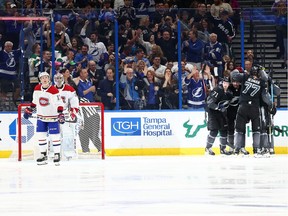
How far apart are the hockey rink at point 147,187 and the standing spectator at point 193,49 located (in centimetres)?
248

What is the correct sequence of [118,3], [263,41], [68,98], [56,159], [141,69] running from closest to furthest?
[56,159] < [68,98] < [141,69] < [263,41] < [118,3]

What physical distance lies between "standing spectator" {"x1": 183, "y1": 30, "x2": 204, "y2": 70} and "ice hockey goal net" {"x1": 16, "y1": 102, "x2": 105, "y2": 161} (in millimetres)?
2181

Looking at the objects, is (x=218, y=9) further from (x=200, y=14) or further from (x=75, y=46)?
(x=75, y=46)

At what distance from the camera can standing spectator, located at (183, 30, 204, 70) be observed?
62.5 feet

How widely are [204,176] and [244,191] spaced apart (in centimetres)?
218

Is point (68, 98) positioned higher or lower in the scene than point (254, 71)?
lower

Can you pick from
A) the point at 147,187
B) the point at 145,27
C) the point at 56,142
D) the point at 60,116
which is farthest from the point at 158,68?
the point at 147,187

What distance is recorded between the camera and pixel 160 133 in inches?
744

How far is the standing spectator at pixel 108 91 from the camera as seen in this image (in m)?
18.7

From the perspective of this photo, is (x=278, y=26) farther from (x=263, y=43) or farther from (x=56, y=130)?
(x=56, y=130)

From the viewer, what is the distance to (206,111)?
18.5 m

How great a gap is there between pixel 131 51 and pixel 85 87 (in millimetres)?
1148

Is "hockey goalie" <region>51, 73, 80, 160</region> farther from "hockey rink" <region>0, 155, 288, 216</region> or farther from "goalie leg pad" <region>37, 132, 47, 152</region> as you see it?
"goalie leg pad" <region>37, 132, 47, 152</region>

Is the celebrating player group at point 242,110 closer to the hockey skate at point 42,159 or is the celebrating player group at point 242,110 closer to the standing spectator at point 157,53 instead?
the standing spectator at point 157,53
